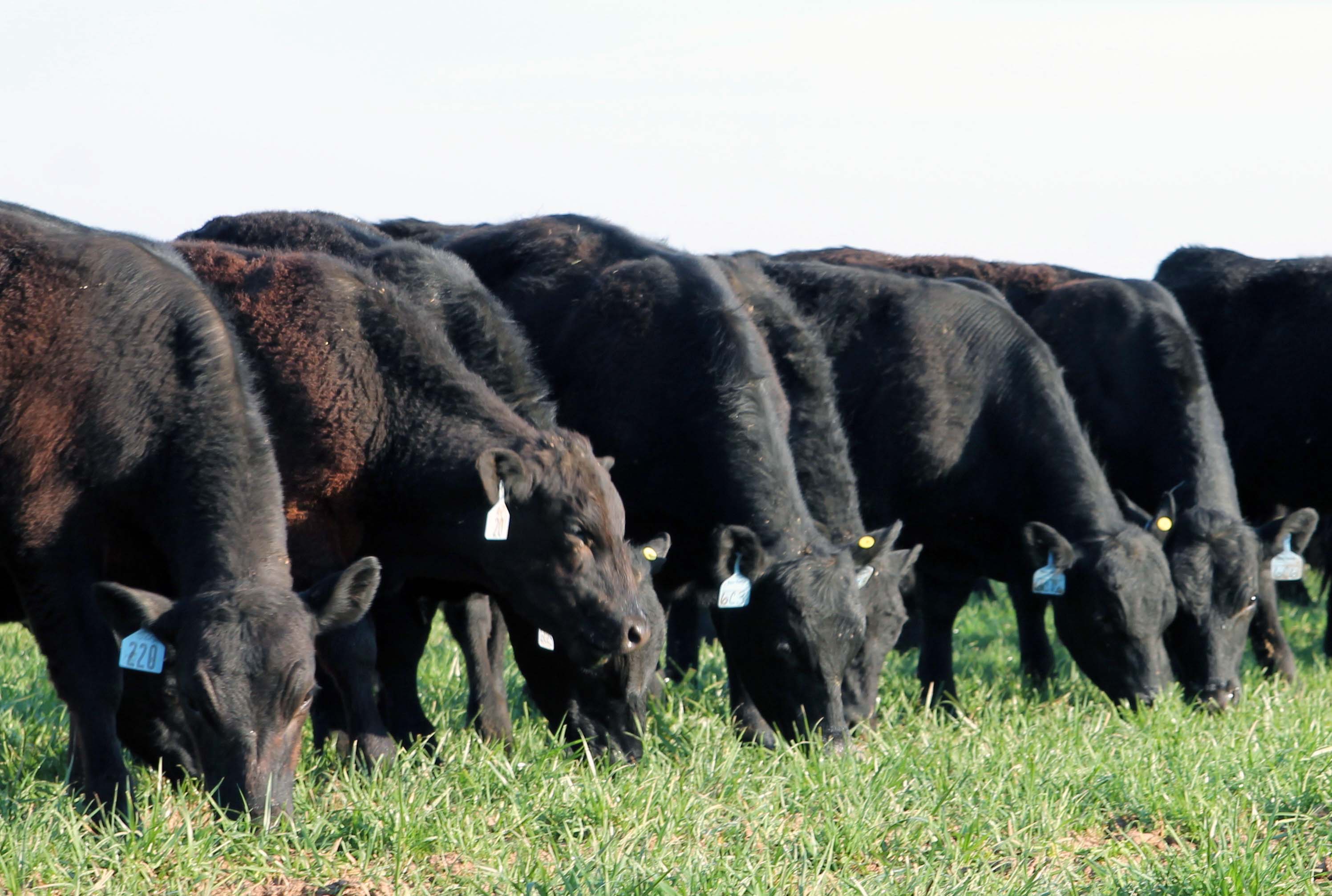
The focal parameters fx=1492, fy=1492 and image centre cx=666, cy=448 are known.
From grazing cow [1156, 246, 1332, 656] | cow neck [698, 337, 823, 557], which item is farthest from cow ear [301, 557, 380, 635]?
grazing cow [1156, 246, 1332, 656]

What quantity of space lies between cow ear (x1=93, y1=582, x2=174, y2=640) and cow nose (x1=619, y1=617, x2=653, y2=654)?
72.7 inches

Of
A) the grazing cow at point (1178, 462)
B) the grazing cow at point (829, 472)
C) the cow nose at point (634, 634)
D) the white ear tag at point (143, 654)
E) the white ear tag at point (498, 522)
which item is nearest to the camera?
the white ear tag at point (143, 654)

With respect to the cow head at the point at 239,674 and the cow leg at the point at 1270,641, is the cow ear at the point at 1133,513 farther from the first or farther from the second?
the cow head at the point at 239,674

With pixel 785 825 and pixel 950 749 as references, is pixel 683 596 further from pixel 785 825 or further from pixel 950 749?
pixel 785 825

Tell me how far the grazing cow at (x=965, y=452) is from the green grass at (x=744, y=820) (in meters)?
1.63

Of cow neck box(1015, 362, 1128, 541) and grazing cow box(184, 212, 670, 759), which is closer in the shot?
grazing cow box(184, 212, 670, 759)

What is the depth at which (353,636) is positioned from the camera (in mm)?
6301

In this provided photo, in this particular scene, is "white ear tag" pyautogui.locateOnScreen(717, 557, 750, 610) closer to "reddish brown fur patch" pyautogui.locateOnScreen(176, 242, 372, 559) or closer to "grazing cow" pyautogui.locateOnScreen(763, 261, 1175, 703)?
"reddish brown fur patch" pyautogui.locateOnScreen(176, 242, 372, 559)

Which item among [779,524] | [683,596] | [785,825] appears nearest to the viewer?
[785,825]

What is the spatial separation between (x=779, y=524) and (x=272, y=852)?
3.23 meters

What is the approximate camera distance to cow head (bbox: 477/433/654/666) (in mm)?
6160

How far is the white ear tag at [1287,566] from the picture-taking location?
A: 8922 millimetres

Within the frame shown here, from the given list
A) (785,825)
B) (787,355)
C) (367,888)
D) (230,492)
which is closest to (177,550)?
(230,492)

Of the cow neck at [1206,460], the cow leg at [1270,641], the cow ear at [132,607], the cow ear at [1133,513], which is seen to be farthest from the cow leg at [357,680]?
the cow leg at [1270,641]
